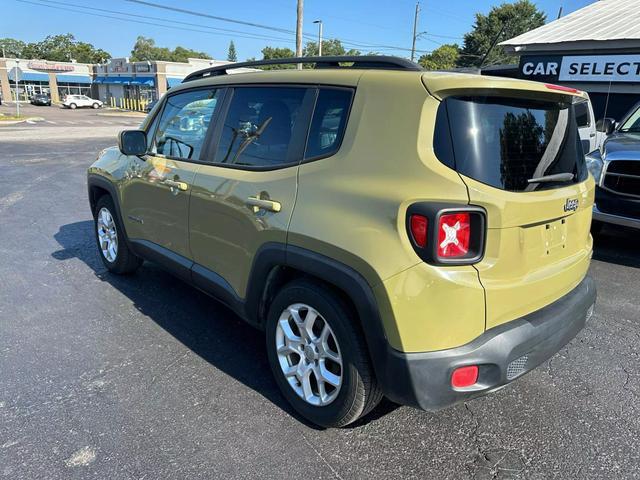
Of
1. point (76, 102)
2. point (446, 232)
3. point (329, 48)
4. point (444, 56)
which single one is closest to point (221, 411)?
point (446, 232)

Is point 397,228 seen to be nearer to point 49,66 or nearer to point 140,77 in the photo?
point 140,77

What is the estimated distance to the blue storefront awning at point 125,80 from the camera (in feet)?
173

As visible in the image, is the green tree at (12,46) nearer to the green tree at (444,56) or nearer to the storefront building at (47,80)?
the storefront building at (47,80)

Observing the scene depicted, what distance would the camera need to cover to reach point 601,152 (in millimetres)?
5754

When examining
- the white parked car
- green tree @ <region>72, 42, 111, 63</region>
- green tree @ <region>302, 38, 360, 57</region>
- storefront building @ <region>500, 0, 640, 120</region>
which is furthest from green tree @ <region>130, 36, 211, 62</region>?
storefront building @ <region>500, 0, 640, 120</region>

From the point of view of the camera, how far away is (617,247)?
20.1 feet

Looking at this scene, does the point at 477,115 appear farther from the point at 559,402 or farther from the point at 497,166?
the point at 559,402

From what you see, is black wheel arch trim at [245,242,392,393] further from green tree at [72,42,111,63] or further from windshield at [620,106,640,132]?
green tree at [72,42,111,63]

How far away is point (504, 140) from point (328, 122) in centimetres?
86

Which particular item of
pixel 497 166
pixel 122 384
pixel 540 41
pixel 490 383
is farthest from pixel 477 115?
pixel 540 41

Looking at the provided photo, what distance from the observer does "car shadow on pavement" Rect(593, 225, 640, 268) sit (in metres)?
5.58

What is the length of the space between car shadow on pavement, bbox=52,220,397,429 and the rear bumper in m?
0.66

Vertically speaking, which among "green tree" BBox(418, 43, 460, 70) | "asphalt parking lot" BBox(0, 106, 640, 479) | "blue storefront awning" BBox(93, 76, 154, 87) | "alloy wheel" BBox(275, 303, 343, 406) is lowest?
"asphalt parking lot" BBox(0, 106, 640, 479)

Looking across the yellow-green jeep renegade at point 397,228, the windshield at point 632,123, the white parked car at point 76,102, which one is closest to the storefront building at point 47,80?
the white parked car at point 76,102
